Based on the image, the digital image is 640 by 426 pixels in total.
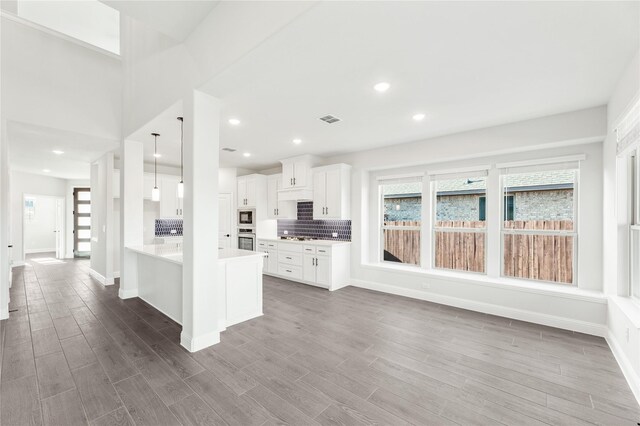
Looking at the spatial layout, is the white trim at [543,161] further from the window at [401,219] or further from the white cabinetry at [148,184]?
the white cabinetry at [148,184]

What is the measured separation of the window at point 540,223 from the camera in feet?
11.9

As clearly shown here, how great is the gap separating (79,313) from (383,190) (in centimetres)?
516

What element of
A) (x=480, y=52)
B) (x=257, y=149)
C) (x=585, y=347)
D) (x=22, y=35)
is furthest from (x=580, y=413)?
(x=22, y=35)

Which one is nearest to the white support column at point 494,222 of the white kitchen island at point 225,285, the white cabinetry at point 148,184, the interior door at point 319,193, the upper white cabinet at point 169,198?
the interior door at point 319,193

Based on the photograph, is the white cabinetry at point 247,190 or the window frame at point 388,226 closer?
the window frame at point 388,226

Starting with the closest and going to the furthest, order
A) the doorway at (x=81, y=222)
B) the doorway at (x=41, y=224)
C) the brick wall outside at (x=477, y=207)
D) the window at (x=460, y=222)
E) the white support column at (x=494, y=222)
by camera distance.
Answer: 1. the brick wall outside at (x=477, y=207)
2. the white support column at (x=494, y=222)
3. the window at (x=460, y=222)
4. the doorway at (x=81, y=222)
5. the doorway at (x=41, y=224)

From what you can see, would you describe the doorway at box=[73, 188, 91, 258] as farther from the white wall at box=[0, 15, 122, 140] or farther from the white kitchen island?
the white kitchen island

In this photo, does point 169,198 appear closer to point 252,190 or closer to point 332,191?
point 252,190

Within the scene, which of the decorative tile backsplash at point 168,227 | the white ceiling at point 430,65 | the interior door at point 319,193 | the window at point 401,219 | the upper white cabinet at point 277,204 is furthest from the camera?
the decorative tile backsplash at point 168,227

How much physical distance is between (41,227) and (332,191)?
36.4 feet

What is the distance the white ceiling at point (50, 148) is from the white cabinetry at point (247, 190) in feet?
8.57

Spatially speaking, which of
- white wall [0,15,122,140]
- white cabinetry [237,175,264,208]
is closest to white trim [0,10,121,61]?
white wall [0,15,122,140]

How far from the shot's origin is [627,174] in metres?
2.86

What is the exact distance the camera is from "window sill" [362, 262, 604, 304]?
325 centimetres
